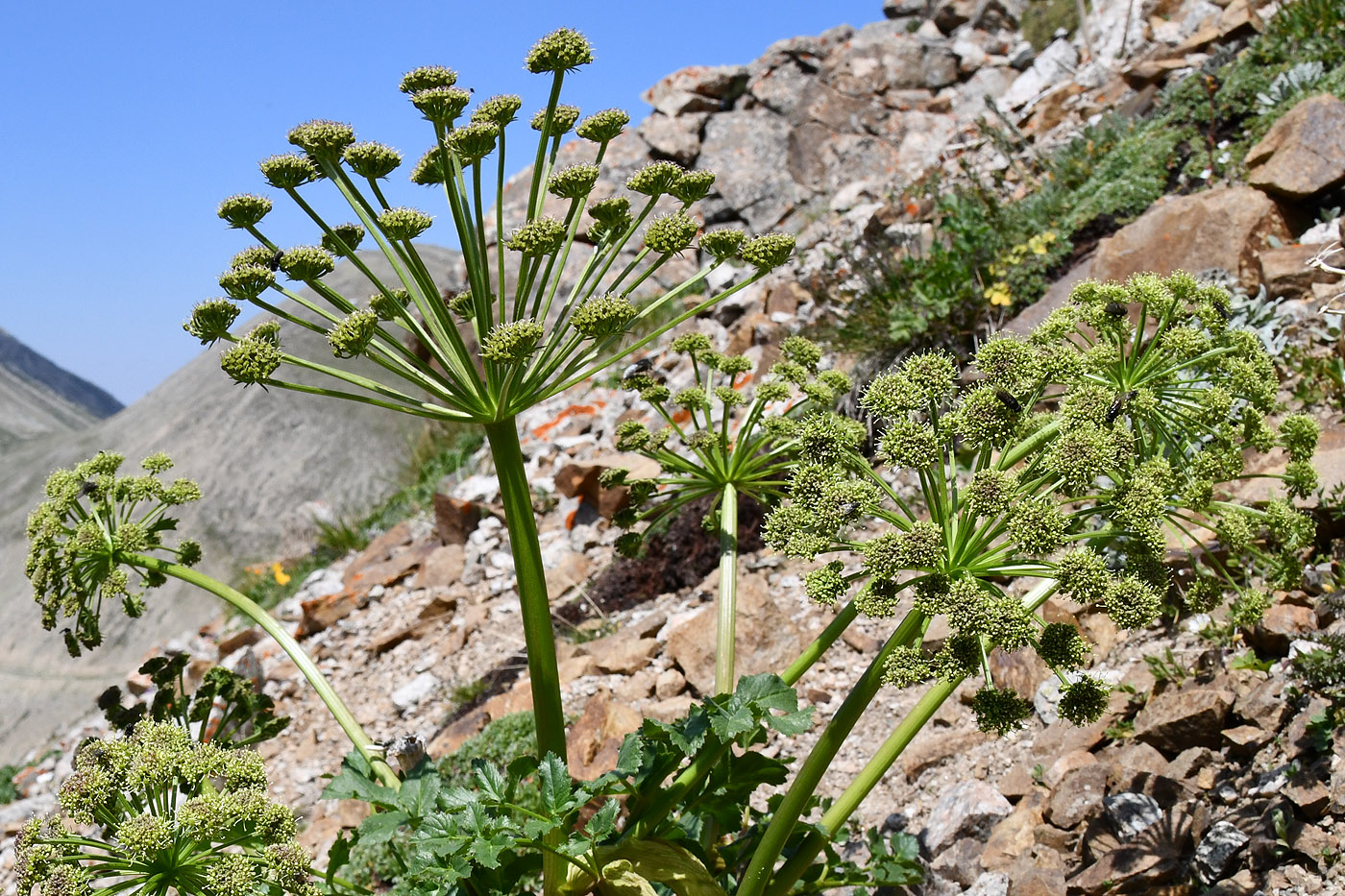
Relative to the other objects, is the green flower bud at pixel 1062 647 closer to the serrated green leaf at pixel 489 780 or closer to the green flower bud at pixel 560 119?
the serrated green leaf at pixel 489 780

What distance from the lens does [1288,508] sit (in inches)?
117

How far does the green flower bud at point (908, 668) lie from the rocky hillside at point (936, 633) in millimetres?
1815

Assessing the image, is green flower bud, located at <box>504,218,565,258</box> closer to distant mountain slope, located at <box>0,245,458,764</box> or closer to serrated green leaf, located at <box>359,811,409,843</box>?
serrated green leaf, located at <box>359,811,409,843</box>

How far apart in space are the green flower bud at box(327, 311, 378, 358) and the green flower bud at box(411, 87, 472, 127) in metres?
0.64

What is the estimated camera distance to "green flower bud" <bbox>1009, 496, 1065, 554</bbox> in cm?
224

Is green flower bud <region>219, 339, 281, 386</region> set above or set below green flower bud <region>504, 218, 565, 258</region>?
below

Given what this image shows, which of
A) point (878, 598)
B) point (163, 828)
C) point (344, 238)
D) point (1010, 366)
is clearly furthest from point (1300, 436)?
point (163, 828)

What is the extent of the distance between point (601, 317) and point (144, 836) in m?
1.63

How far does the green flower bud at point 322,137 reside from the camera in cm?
271

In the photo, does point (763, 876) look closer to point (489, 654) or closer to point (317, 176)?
point (317, 176)

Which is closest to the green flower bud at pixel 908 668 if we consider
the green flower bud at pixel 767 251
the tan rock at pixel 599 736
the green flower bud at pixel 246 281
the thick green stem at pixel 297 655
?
the green flower bud at pixel 767 251

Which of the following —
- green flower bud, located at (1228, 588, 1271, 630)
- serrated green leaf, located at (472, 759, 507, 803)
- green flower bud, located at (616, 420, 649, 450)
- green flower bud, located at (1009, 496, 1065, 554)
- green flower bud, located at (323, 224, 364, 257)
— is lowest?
serrated green leaf, located at (472, 759, 507, 803)

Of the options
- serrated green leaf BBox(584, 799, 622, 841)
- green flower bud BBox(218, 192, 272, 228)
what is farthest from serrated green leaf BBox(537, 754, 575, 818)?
green flower bud BBox(218, 192, 272, 228)

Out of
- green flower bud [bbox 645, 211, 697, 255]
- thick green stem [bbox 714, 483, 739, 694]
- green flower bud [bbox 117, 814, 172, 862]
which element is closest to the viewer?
green flower bud [bbox 117, 814, 172, 862]
